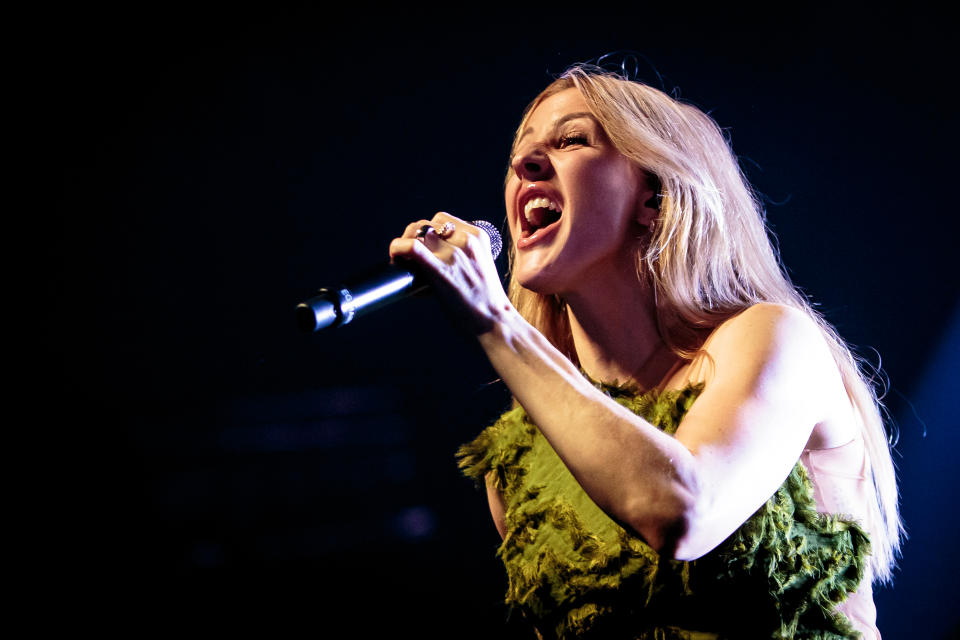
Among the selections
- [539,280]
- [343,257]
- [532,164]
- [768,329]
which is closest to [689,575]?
[768,329]

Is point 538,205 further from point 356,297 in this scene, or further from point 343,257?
point 343,257

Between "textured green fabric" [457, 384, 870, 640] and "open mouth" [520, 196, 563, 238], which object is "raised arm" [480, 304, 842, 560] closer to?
"textured green fabric" [457, 384, 870, 640]

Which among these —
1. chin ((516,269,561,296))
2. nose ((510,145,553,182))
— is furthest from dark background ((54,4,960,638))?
chin ((516,269,561,296))

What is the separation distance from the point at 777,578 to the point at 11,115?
2025mm

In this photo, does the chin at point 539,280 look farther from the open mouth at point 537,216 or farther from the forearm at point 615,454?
the forearm at point 615,454

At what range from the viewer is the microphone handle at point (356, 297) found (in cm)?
73

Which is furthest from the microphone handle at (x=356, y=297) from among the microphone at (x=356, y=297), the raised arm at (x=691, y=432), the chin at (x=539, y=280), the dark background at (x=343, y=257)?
the dark background at (x=343, y=257)

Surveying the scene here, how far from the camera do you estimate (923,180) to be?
1.81 meters

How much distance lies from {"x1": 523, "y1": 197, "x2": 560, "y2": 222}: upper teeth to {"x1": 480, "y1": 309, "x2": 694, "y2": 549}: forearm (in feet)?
1.55

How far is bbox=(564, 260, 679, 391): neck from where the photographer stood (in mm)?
1228

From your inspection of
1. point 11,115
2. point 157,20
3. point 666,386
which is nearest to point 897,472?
point 666,386

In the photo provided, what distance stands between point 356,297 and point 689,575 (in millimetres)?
625

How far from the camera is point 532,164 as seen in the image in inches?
48.9

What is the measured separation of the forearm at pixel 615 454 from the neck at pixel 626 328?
44 centimetres
